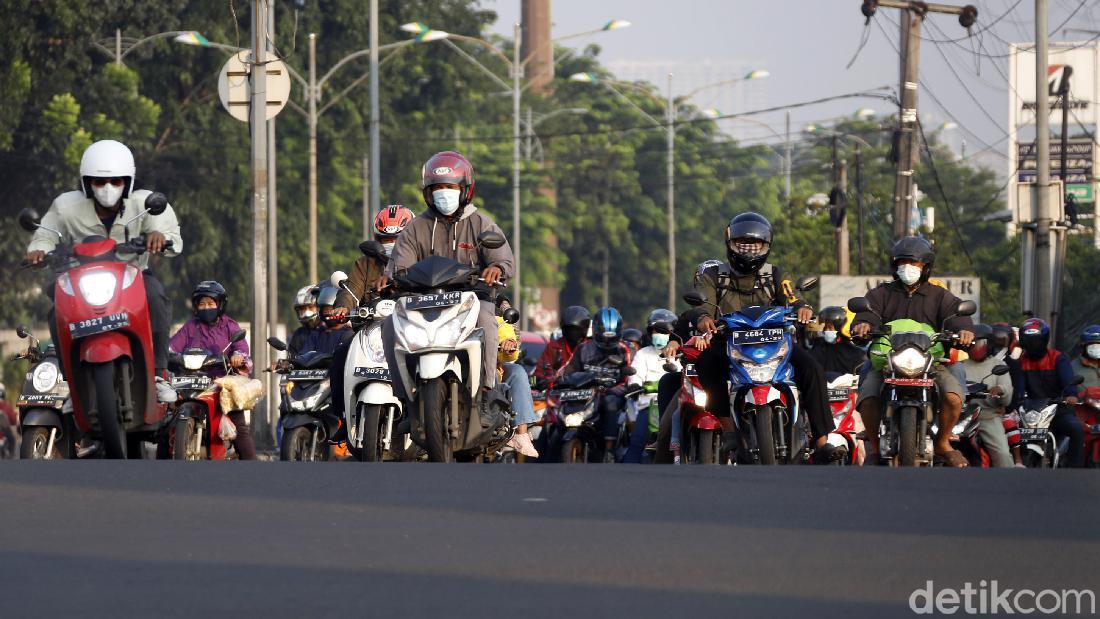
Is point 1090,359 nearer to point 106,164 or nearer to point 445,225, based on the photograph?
point 445,225

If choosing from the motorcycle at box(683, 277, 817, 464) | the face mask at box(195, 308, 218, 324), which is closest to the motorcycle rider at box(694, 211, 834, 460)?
the motorcycle at box(683, 277, 817, 464)

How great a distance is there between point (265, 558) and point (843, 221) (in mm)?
40566

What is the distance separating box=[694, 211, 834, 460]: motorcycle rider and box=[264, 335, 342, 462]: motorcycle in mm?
3096

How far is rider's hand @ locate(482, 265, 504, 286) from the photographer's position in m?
12.8

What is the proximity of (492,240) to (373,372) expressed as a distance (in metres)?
1.82

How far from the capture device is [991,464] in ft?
59.4

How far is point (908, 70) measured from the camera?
35.8 m

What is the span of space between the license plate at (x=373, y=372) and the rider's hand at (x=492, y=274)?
1.68 metres

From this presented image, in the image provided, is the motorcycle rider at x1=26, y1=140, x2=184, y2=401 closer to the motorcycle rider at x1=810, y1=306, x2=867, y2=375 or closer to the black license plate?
the black license plate

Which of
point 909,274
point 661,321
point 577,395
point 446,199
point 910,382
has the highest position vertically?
point 446,199

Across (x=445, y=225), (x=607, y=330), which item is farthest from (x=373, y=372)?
(x=607, y=330)

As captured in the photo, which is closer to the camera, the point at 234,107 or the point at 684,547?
the point at 684,547

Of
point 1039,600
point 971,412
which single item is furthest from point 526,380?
point 1039,600

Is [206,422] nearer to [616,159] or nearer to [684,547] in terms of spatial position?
[684,547]
